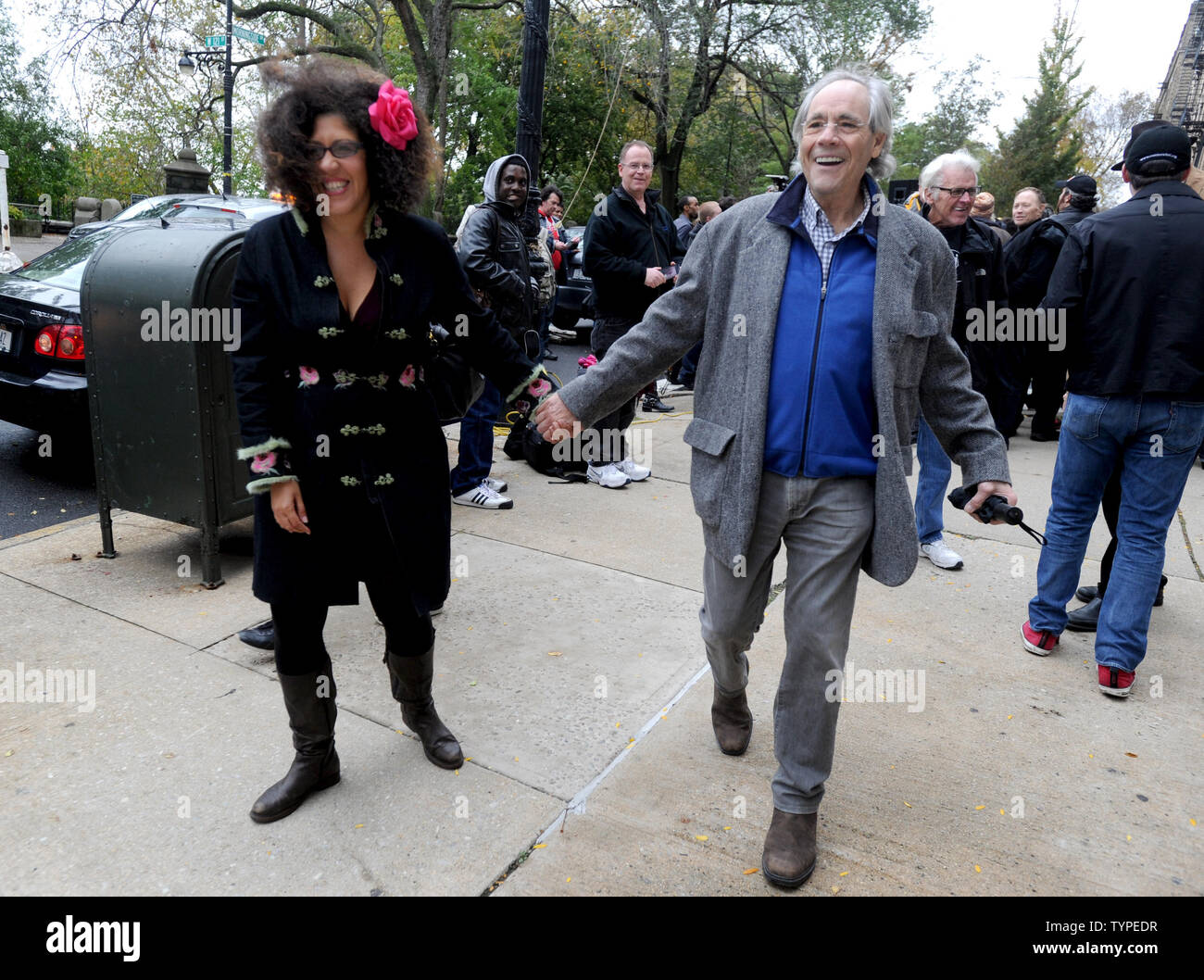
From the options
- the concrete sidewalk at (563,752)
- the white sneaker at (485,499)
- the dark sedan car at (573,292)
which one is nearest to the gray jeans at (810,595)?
the concrete sidewalk at (563,752)

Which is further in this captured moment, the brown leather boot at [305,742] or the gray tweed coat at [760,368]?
the brown leather boot at [305,742]

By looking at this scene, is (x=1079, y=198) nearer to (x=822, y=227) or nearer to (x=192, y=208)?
(x=822, y=227)


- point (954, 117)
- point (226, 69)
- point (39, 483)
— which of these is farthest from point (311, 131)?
point (954, 117)

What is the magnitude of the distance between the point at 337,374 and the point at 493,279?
307 cm

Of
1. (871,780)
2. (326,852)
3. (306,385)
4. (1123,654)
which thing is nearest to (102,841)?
(326,852)

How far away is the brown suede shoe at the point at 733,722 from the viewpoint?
313cm

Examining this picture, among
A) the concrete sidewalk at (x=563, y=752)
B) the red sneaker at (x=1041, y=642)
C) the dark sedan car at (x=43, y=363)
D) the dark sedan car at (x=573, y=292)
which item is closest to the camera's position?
the concrete sidewalk at (x=563, y=752)

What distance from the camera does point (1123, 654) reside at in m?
3.73

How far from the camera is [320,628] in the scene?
2727 millimetres

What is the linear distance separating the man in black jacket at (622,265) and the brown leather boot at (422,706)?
325 centimetres

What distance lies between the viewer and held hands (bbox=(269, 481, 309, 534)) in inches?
99.6

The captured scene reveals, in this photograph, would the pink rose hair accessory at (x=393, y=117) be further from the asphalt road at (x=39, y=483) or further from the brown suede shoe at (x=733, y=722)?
the asphalt road at (x=39, y=483)

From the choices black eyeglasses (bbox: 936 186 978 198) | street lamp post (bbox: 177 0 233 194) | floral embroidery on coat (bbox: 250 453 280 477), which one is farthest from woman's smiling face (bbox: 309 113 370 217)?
street lamp post (bbox: 177 0 233 194)

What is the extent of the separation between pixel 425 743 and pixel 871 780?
4.86 feet
